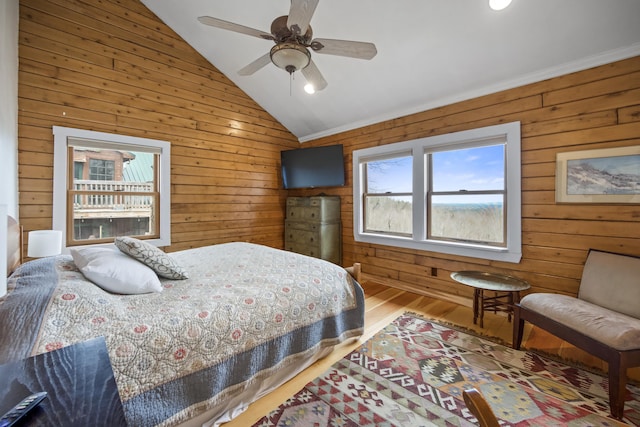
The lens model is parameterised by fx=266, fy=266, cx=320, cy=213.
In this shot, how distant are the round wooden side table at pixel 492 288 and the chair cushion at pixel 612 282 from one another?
41 centimetres

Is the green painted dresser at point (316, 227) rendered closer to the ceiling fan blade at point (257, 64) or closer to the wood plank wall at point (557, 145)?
the wood plank wall at point (557, 145)

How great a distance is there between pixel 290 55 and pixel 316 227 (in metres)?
2.58

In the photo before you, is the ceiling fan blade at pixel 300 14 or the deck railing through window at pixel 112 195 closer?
the ceiling fan blade at pixel 300 14

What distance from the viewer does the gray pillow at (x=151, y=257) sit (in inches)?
65.9

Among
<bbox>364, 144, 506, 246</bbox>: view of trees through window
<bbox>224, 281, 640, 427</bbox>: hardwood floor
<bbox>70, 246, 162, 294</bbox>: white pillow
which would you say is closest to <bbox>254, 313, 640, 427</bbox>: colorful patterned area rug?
<bbox>224, 281, 640, 427</bbox>: hardwood floor

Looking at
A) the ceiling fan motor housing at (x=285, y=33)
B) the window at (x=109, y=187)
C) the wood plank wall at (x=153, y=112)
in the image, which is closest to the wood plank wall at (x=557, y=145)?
the ceiling fan motor housing at (x=285, y=33)

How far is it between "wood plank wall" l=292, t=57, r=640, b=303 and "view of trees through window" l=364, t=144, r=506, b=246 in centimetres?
27

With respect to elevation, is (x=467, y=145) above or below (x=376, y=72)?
below

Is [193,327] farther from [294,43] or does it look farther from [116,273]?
[294,43]

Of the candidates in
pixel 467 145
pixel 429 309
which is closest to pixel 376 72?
pixel 467 145

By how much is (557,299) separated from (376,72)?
2.78 m

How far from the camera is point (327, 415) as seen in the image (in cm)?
151

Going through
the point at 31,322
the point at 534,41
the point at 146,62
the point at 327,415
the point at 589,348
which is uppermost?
the point at 146,62

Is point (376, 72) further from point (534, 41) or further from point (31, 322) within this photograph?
point (31, 322)
